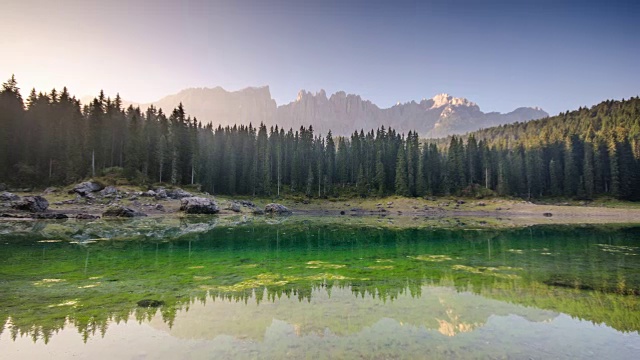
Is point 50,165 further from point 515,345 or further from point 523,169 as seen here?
point 523,169

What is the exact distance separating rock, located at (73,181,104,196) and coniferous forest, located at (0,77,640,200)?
22.8ft

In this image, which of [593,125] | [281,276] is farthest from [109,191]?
[593,125]

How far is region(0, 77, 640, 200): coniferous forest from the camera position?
78.6 metres

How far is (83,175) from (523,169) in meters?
140

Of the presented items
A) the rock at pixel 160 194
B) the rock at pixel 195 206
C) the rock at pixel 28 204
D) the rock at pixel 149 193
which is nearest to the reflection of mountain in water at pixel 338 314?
the rock at pixel 28 204

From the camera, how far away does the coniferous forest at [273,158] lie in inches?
3095

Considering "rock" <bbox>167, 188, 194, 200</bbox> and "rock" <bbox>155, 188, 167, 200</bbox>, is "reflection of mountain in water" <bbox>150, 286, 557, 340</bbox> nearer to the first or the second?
"rock" <bbox>155, 188, 167, 200</bbox>

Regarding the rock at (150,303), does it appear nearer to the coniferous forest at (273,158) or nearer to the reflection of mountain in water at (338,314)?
the reflection of mountain in water at (338,314)

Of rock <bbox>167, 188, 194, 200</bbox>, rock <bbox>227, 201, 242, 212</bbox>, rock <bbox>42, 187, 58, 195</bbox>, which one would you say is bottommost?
rock <bbox>227, 201, 242, 212</bbox>

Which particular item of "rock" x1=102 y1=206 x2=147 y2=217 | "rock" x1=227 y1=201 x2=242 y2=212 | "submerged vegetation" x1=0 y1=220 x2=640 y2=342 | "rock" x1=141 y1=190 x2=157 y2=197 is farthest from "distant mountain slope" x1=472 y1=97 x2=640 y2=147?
"rock" x1=102 y1=206 x2=147 y2=217

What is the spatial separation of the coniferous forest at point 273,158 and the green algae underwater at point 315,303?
63.2 m

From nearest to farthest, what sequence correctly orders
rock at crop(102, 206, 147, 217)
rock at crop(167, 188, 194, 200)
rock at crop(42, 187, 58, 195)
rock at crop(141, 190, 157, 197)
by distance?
1. rock at crop(102, 206, 147, 217)
2. rock at crop(42, 187, 58, 195)
3. rock at crop(141, 190, 157, 197)
4. rock at crop(167, 188, 194, 200)

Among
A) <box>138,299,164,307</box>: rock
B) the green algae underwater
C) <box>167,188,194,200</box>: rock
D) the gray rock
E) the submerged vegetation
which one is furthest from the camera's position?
<box>167,188,194,200</box>: rock

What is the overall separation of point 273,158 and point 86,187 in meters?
62.8
